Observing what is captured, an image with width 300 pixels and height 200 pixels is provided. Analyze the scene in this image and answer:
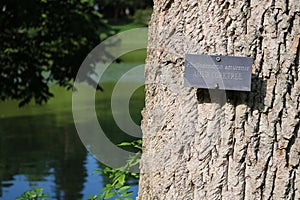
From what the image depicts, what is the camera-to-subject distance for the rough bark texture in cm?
285

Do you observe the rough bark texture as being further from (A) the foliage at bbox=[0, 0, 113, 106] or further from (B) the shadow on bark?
(A) the foliage at bbox=[0, 0, 113, 106]

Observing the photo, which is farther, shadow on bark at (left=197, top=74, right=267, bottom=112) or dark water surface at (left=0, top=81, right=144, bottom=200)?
dark water surface at (left=0, top=81, right=144, bottom=200)

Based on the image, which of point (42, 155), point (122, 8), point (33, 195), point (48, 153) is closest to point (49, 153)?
point (48, 153)

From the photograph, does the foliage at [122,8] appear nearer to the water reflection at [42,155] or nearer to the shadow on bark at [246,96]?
the water reflection at [42,155]

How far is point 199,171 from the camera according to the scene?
117 inches

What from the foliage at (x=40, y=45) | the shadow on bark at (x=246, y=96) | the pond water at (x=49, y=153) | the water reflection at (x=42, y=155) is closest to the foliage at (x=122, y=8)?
the pond water at (x=49, y=153)

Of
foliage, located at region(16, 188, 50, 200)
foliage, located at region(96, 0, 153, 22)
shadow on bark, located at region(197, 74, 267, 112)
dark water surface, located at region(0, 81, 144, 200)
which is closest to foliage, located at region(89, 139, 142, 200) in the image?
foliage, located at region(16, 188, 50, 200)

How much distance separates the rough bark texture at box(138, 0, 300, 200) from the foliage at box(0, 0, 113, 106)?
8118 millimetres

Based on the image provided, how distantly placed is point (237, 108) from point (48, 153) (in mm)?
9440

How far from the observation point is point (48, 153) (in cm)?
1209

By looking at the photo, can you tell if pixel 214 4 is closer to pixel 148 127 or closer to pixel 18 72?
pixel 148 127

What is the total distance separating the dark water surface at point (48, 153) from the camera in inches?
368

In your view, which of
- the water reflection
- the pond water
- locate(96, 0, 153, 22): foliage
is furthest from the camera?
locate(96, 0, 153, 22): foliage

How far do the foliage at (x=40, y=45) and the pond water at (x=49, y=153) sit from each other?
1023mm
